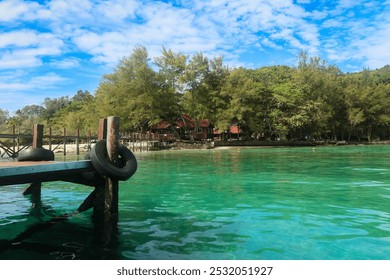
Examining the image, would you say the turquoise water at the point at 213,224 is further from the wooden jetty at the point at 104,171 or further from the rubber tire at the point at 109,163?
the rubber tire at the point at 109,163

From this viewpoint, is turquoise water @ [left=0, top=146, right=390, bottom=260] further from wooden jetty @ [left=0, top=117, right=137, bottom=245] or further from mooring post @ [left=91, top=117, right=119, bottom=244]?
wooden jetty @ [left=0, top=117, right=137, bottom=245]

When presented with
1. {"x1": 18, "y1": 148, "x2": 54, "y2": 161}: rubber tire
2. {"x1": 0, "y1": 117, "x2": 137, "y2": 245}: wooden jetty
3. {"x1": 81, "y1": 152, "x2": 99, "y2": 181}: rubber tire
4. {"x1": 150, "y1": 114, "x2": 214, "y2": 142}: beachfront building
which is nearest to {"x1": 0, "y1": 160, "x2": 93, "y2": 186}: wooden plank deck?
{"x1": 0, "y1": 117, "x2": 137, "y2": 245}: wooden jetty

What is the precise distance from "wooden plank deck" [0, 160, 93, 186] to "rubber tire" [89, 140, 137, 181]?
0.24 m

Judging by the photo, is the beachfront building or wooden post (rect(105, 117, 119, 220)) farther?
the beachfront building

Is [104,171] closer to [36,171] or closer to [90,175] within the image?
[90,175]

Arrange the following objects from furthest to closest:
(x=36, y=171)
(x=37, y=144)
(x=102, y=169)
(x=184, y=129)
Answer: (x=184, y=129) < (x=37, y=144) < (x=102, y=169) < (x=36, y=171)

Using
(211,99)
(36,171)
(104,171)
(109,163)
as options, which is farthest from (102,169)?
(211,99)

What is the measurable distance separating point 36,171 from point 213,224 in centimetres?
349

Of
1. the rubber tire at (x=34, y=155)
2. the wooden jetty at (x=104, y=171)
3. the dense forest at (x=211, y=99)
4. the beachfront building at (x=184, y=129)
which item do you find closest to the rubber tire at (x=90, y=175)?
the wooden jetty at (x=104, y=171)

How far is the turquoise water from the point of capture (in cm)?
534

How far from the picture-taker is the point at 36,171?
5.49m

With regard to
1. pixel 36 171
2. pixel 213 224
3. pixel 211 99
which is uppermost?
pixel 211 99

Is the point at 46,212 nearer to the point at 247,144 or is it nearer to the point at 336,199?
the point at 336,199
